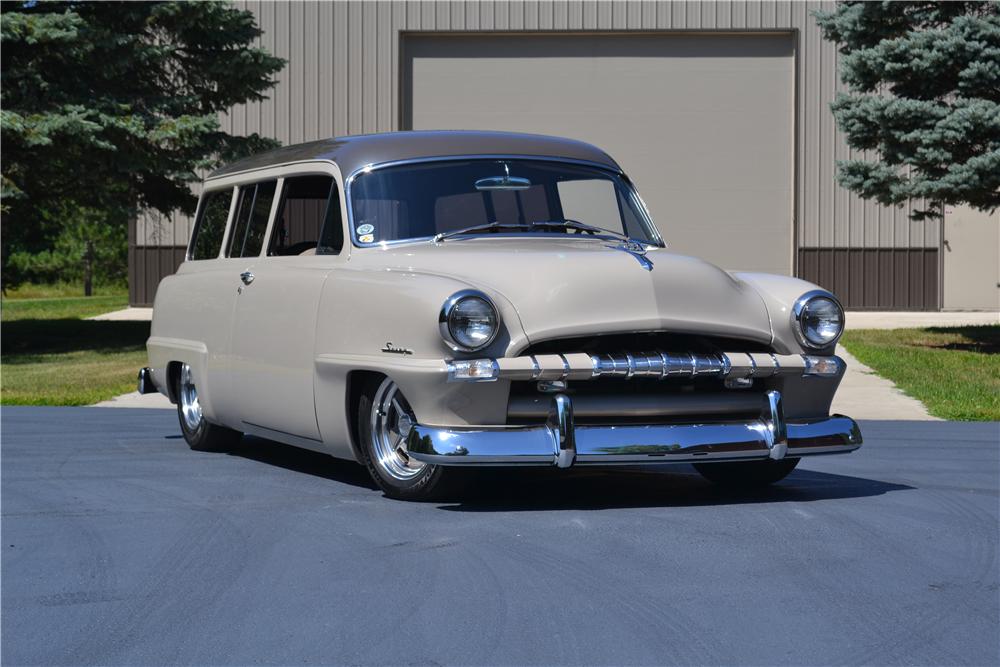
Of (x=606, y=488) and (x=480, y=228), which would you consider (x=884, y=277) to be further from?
(x=480, y=228)

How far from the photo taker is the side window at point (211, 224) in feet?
28.6

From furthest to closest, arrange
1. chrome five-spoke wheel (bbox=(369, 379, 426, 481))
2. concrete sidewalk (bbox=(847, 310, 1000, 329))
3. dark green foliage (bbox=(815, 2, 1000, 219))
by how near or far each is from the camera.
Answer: concrete sidewalk (bbox=(847, 310, 1000, 329)), dark green foliage (bbox=(815, 2, 1000, 219)), chrome five-spoke wheel (bbox=(369, 379, 426, 481))

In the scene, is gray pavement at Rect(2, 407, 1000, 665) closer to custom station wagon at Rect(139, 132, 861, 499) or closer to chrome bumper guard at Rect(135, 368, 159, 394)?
custom station wagon at Rect(139, 132, 861, 499)

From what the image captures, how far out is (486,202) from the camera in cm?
732

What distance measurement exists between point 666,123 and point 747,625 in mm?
25381

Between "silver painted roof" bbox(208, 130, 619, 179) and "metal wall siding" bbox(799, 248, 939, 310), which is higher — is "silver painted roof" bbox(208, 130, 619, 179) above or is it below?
above

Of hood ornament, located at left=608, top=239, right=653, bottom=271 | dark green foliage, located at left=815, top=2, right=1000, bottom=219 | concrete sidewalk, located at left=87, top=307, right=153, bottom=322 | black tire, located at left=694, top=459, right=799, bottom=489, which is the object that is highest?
dark green foliage, located at left=815, top=2, right=1000, bottom=219

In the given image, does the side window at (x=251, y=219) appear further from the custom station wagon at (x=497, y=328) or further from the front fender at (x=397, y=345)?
the front fender at (x=397, y=345)

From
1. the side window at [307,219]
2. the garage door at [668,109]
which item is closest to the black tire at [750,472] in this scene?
the side window at [307,219]

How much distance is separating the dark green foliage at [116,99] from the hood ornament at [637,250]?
12.3 m

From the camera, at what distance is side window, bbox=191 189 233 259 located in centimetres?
873

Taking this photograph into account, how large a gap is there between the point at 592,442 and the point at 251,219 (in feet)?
10.1

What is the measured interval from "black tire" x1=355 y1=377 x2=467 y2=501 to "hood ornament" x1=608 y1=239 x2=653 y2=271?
4.08 ft

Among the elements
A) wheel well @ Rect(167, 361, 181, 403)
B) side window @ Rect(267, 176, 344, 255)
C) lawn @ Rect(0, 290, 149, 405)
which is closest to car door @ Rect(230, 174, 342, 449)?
side window @ Rect(267, 176, 344, 255)
